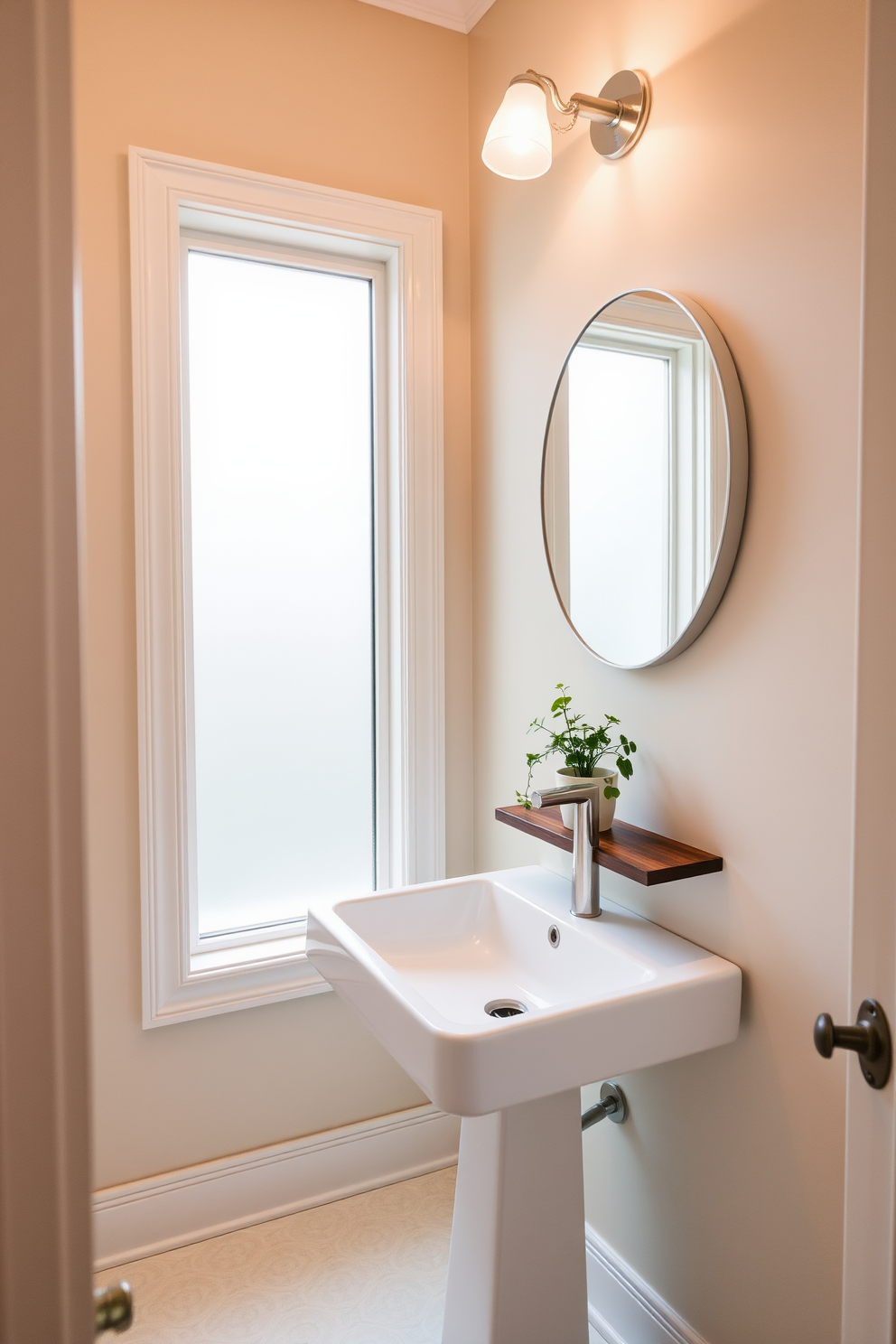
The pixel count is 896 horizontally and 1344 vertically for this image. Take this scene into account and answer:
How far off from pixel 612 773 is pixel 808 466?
→ 0.61 m

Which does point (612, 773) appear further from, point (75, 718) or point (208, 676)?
point (75, 718)

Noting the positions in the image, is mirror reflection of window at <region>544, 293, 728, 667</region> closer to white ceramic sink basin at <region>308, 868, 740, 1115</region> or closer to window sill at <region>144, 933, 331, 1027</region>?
white ceramic sink basin at <region>308, 868, 740, 1115</region>

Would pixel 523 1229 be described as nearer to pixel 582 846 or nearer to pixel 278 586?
pixel 582 846

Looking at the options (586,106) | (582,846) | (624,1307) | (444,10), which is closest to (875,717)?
(582,846)

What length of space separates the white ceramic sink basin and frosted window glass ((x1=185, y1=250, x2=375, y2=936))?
0.47 metres

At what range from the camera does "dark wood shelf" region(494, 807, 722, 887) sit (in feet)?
4.32

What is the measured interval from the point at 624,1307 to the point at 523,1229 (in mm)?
413

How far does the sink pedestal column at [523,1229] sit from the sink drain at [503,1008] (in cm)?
16

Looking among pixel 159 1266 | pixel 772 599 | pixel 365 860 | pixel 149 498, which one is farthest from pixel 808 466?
pixel 159 1266

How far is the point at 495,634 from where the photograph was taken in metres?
2.05

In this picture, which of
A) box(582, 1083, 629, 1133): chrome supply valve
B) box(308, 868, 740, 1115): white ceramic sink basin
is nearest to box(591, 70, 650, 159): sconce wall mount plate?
box(308, 868, 740, 1115): white ceramic sink basin

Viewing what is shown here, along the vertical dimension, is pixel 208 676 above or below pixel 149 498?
below

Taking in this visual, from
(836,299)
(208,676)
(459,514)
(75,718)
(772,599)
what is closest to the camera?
(75,718)

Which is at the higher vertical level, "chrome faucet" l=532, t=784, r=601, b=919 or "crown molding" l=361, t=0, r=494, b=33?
"crown molding" l=361, t=0, r=494, b=33
